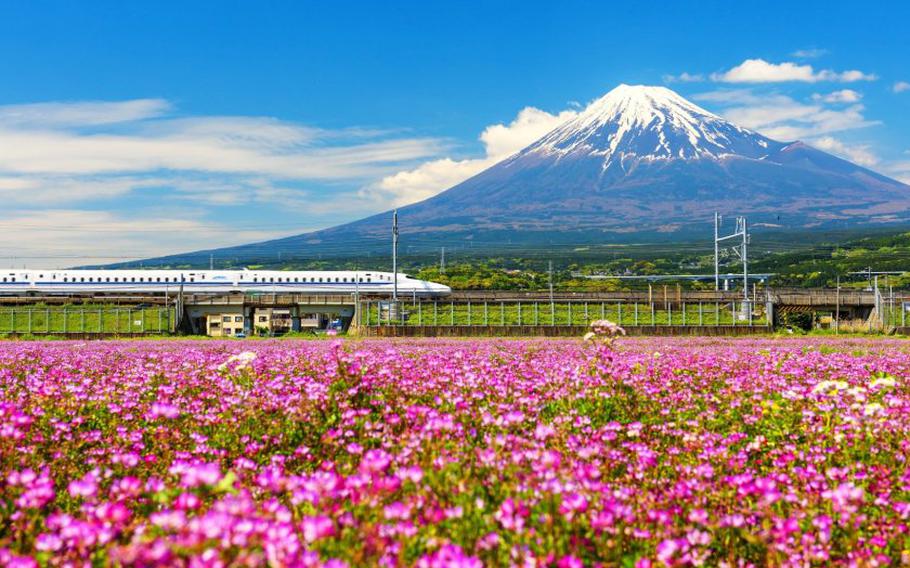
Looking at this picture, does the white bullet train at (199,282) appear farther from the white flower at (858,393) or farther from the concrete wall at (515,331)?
the white flower at (858,393)

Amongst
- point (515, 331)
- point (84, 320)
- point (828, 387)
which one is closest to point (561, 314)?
point (515, 331)

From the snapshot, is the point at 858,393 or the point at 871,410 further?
the point at 858,393

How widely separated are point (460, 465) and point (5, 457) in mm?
3566

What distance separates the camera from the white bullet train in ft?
308

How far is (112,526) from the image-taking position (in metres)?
4.39

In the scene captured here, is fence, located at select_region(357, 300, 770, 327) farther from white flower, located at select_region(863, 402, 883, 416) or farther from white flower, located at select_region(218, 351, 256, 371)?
white flower, located at select_region(863, 402, 883, 416)

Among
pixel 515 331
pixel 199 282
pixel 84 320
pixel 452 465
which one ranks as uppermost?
pixel 199 282

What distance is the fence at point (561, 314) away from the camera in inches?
2039

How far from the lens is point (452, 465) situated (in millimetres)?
5117

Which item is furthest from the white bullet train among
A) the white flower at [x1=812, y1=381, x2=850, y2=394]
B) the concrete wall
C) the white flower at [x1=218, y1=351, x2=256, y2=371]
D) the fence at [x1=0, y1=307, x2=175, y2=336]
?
the white flower at [x1=812, y1=381, x2=850, y2=394]

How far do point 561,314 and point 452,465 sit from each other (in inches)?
2085

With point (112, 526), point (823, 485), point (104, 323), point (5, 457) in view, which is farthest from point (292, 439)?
point (104, 323)

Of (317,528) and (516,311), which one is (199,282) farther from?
(317,528)

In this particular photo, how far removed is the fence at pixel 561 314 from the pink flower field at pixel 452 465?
4006cm
